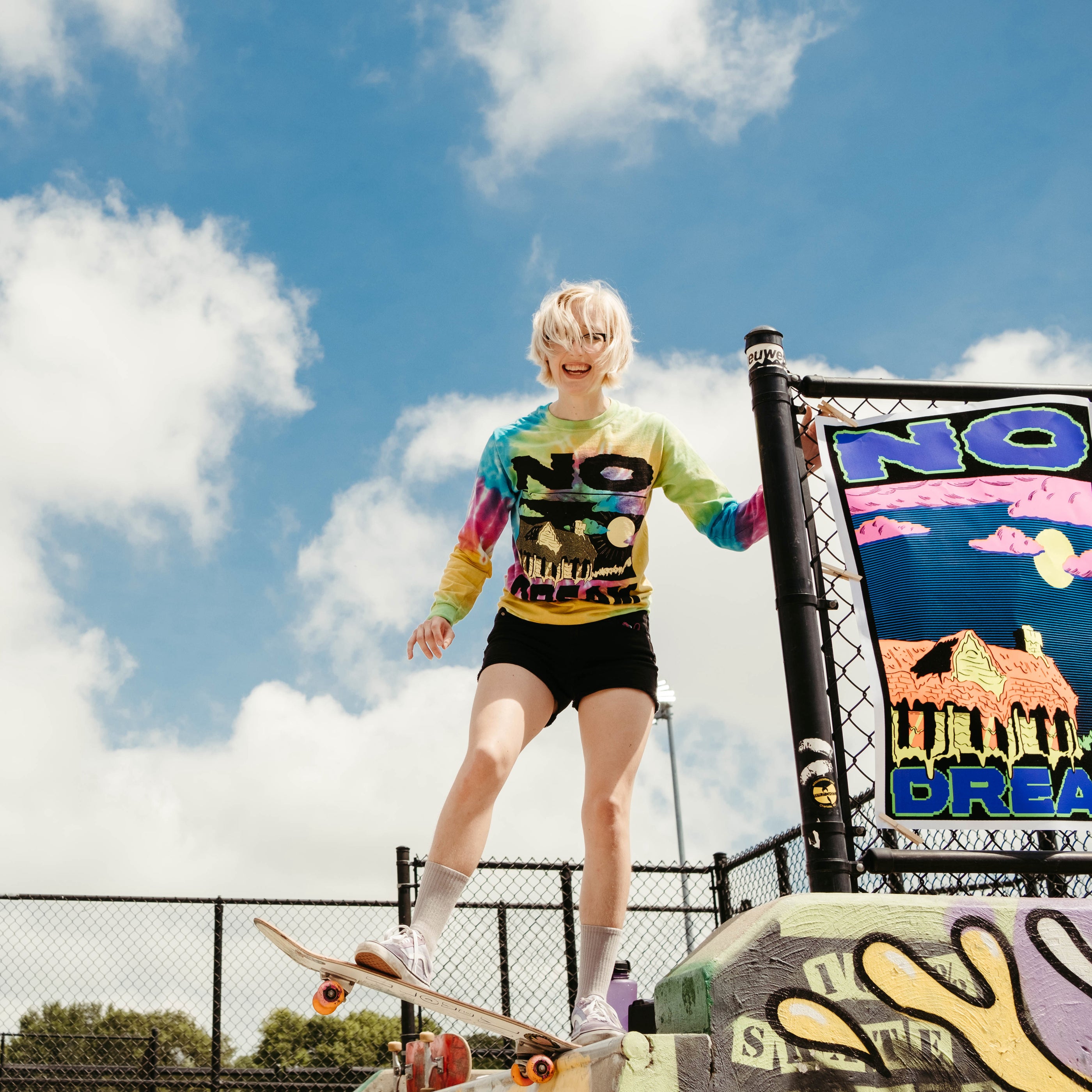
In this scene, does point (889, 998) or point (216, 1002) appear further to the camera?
point (216, 1002)

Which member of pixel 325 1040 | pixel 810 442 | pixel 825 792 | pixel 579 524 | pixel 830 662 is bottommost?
pixel 325 1040

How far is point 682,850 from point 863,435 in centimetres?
1708

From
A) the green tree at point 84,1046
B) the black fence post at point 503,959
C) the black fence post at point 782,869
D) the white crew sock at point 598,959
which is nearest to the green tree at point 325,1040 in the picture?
the green tree at point 84,1046

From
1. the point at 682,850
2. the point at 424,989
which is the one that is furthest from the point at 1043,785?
the point at 682,850

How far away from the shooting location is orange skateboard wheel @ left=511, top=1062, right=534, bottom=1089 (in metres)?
1.88

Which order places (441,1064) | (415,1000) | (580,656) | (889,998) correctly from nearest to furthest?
(889,998) → (415,1000) → (580,656) → (441,1064)

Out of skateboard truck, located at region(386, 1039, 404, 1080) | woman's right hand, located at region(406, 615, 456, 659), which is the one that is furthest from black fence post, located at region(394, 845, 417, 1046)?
woman's right hand, located at region(406, 615, 456, 659)

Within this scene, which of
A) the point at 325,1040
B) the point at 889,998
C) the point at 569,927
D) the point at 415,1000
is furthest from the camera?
the point at 325,1040

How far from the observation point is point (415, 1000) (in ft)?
6.65

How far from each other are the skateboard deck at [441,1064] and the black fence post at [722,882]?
17.8ft

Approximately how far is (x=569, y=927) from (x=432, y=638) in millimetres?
5537

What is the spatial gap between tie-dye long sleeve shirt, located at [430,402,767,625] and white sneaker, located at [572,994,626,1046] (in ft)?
2.94

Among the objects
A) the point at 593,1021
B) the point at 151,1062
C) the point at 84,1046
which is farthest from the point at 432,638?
the point at 84,1046

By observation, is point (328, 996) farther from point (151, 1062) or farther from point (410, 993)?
point (151, 1062)
